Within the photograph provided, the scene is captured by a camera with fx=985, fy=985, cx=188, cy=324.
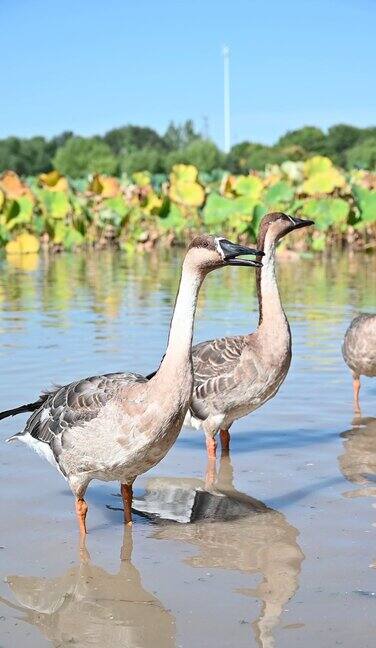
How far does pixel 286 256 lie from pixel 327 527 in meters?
19.1

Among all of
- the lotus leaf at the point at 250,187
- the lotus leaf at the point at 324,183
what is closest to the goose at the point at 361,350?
the lotus leaf at the point at 324,183

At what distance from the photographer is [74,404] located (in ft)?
17.1

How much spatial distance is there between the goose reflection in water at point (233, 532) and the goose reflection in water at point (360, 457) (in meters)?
0.71

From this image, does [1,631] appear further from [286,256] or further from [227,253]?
[286,256]

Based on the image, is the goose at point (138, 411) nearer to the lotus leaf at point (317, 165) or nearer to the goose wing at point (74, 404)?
the goose wing at point (74, 404)

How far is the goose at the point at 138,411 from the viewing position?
15.5 ft

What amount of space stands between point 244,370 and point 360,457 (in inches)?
41.6

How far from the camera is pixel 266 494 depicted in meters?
5.93

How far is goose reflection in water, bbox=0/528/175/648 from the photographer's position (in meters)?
4.01

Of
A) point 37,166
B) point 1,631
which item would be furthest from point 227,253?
point 37,166

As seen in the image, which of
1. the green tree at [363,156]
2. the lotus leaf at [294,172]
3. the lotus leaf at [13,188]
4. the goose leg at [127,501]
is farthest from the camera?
the green tree at [363,156]

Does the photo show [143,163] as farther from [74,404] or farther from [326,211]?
[74,404]

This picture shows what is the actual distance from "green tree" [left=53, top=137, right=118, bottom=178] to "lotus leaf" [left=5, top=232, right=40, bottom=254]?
25.6m

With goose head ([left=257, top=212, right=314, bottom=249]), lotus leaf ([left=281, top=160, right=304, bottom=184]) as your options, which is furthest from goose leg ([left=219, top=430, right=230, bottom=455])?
lotus leaf ([left=281, top=160, right=304, bottom=184])
